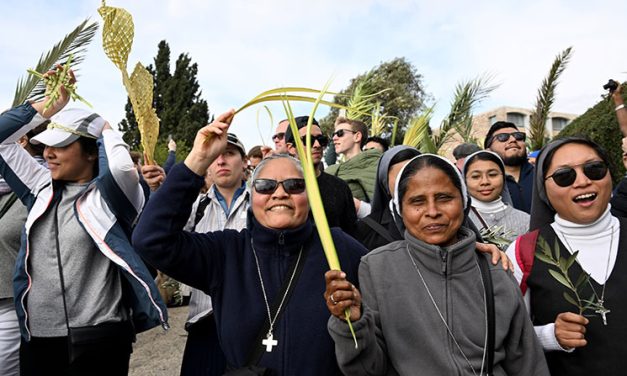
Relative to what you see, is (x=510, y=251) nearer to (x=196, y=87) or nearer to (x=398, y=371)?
(x=398, y=371)

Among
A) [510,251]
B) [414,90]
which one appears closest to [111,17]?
[510,251]

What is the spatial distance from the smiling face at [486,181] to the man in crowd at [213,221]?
6.29 ft

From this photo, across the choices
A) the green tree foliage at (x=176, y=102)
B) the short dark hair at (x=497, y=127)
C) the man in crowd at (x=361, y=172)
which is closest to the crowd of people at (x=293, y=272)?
the man in crowd at (x=361, y=172)

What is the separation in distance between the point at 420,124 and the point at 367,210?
1942 mm

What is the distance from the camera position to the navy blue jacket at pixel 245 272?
2141mm

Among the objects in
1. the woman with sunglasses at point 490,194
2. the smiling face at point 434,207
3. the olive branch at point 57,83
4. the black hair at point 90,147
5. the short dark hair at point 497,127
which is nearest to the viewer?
the smiling face at point 434,207

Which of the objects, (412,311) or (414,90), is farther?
(414,90)

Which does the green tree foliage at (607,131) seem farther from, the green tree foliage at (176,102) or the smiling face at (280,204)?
the green tree foliage at (176,102)

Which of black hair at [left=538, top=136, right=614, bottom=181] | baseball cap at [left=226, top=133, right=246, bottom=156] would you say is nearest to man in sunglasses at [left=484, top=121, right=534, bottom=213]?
black hair at [left=538, top=136, right=614, bottom=181]

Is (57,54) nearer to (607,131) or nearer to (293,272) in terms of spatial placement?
(293,272)

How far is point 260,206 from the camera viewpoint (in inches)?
92.1

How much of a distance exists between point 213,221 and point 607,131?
297 inches

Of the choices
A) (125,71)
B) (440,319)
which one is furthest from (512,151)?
(125,71)

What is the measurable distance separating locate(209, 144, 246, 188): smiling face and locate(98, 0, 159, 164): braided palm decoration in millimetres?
744
